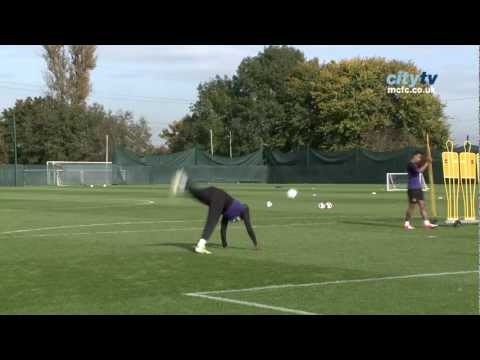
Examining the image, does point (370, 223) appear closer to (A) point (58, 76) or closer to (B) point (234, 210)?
(B) point (234, 210)

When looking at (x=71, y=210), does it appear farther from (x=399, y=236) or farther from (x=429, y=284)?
(x=429, y=284)

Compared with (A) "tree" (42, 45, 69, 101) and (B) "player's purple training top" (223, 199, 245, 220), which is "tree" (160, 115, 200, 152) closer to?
(A) "tree" (42, 45, 69, 101)

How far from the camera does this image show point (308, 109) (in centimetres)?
9219

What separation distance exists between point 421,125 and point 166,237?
6713 centimetres

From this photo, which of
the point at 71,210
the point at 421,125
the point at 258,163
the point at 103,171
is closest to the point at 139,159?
the point at 103,171

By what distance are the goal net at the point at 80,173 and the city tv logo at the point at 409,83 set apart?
1212 inches

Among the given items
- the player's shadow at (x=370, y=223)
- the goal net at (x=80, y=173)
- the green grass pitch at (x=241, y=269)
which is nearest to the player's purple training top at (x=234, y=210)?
the green grass pitch at (x=241, y=269)

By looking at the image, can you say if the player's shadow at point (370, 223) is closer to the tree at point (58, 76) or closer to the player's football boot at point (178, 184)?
the player's football boot at point (178, 184)

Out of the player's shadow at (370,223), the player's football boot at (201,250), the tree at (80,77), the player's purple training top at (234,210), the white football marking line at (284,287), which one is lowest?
the white football marking line at (284,287)

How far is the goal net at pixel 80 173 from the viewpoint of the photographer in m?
76.0

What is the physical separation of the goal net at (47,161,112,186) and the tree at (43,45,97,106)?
26901mm

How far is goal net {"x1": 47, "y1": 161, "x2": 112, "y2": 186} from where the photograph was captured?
7600 centimetres

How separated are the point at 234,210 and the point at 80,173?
62.8m

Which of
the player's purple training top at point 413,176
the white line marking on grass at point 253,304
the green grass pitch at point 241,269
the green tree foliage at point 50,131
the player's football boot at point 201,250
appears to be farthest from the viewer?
the green tree foliage at point 50,131
